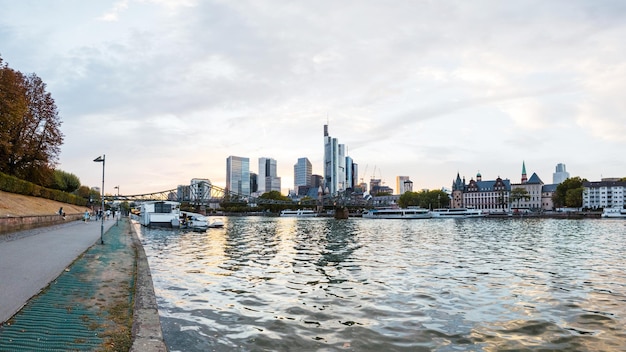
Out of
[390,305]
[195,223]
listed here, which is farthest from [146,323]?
[195,223]

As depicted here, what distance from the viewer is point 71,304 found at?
11852 millimetres

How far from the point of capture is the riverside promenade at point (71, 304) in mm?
8820

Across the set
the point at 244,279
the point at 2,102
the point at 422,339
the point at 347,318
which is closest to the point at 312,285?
the point at 244,279

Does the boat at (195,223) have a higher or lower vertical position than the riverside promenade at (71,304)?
lower

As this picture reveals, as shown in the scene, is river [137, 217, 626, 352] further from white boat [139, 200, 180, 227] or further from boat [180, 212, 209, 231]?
white boat [139, 200, 180, 227]

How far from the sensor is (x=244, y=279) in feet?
70.9

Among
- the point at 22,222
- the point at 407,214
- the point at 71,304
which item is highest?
the point at 22,222

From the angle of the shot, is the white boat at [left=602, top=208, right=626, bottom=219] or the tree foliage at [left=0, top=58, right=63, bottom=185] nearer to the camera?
the tree foliage at [left=0, top=58, right=63, bottom=185]

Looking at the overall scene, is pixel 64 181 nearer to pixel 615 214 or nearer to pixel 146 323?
pixel 146 323

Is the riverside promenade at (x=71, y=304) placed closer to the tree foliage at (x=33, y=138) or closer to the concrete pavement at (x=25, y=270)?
the concrete pavement at (x=25, y=270)

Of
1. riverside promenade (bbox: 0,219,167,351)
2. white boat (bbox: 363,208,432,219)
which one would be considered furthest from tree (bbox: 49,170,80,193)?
white boat (bbox: 363,208,432,219)

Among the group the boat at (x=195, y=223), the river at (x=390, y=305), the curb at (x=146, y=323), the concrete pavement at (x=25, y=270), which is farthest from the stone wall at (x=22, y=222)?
the curb at (x=146, y=323)

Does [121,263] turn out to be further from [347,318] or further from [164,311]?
[347,318]

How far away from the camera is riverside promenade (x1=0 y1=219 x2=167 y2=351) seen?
28.9 ft
